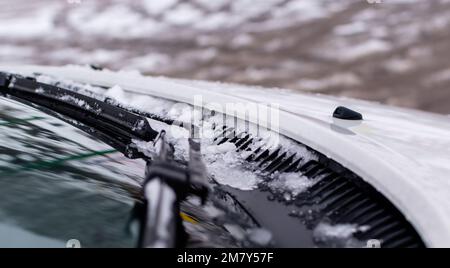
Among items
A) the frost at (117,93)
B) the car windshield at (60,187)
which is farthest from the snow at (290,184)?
the frost at (117,93)

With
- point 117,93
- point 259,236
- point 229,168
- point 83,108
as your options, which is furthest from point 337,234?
point 117,93

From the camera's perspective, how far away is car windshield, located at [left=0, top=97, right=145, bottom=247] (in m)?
0.61

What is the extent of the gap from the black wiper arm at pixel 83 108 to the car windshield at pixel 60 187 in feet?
0.31

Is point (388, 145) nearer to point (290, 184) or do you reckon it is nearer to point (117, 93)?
point (290, 184)

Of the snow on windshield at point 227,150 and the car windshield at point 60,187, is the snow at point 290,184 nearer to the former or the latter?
the snow on windshield at point 227,150

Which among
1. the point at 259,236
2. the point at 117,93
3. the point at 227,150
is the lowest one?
the point at 259,236

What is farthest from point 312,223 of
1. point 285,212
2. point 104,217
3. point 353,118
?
point 353,118

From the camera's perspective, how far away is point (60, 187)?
0.72m

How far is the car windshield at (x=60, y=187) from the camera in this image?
0.61 meters

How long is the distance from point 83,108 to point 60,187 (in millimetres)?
527

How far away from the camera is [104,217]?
26.3 inches

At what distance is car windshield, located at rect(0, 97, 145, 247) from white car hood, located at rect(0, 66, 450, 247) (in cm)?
41

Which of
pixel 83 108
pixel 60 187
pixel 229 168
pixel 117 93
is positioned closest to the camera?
pixel 60 187

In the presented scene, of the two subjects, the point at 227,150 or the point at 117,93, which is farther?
the point at 117,93
